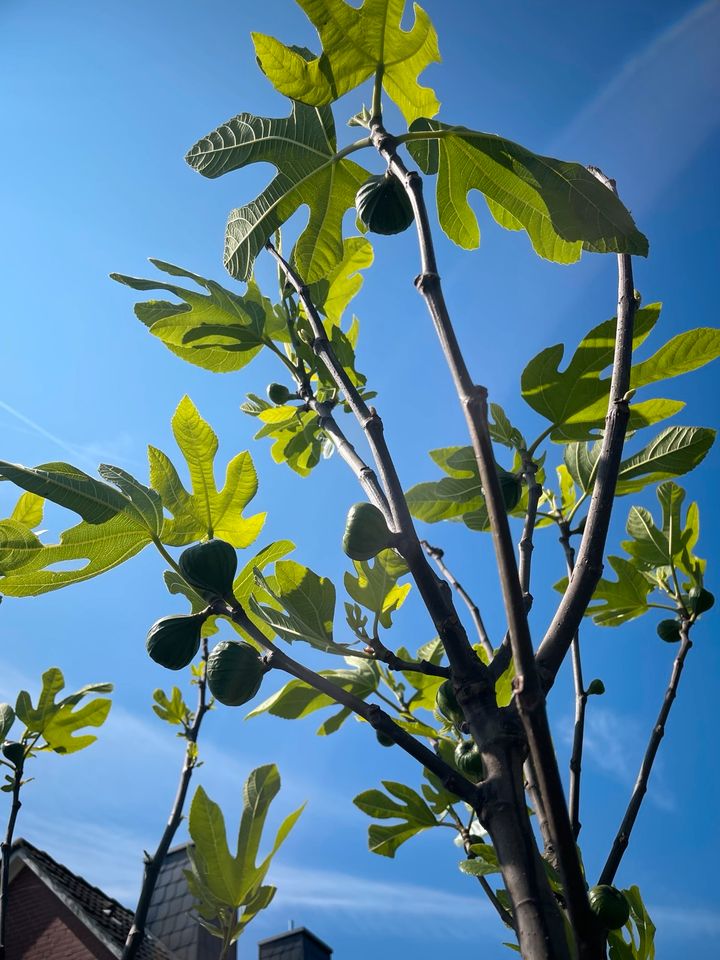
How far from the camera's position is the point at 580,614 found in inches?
39.9

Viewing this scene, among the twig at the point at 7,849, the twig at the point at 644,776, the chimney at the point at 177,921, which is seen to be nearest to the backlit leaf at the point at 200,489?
the twig at the point at 644,776

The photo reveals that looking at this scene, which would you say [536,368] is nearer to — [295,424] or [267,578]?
[267,578]

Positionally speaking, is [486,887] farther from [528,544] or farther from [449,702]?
[528,544]

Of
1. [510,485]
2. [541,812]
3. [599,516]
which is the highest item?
[510,485]

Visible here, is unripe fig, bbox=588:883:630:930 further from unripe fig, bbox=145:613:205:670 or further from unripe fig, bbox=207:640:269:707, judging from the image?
unripe fig, bbox=145:613:205:670

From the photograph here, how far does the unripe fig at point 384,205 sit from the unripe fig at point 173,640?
0.74m

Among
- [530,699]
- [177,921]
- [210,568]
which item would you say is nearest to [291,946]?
[177,921]

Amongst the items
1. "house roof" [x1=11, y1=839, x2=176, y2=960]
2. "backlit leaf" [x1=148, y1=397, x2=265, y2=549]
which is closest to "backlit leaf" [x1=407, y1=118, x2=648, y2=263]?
"backlit leaf" [x1=148, y1=397, x2=265, y2=549]

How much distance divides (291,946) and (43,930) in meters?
3.14

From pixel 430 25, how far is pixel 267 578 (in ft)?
3.41

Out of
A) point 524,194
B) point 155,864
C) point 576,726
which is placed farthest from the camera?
point 155,864

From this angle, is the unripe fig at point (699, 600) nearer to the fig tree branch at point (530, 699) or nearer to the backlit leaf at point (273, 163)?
the backlit leaf at point (273, 163)

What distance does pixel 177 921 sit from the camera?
33.4 feet

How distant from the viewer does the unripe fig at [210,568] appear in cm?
124
